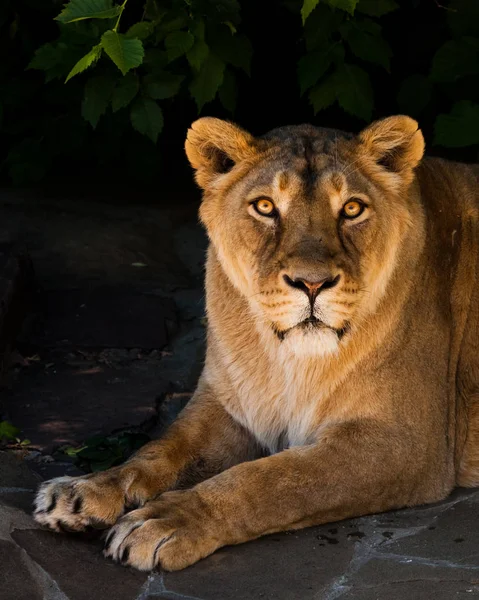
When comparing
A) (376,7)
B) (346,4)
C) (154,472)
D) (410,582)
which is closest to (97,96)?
(376,7)

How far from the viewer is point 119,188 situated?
681 cm

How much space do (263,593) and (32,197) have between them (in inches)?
148

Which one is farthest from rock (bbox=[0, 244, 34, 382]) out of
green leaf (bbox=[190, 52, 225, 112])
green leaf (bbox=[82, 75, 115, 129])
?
green leaf (bbox=[190, 52, 225, 112])

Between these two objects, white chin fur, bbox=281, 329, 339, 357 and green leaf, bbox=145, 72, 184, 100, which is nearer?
white chin fur, bbox=281, 329, 339, 357

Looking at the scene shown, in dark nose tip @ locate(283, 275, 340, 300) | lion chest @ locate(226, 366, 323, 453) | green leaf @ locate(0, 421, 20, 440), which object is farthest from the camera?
green leaf @ locate(0, 421, 20, 440)

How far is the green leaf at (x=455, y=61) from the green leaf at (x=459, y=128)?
0.30 metres

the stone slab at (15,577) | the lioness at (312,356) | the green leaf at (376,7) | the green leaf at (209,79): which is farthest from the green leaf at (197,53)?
the stone slab at (15,577)

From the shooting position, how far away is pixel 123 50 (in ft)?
13.5

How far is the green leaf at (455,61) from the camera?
548cm

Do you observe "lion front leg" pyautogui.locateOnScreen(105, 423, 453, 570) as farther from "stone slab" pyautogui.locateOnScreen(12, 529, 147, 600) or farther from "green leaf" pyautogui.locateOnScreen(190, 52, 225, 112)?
"green leaf" pyautogui.locateOnScreen(190, 52, 225, 112)

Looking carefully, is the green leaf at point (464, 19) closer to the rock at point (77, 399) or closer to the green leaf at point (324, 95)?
the green leaf at point (324, 95)

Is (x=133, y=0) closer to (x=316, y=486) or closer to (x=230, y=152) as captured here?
(x=230, y=152)

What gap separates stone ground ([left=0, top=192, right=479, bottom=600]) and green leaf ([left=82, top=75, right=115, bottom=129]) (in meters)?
0.76

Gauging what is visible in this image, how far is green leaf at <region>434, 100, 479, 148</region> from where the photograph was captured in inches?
203
